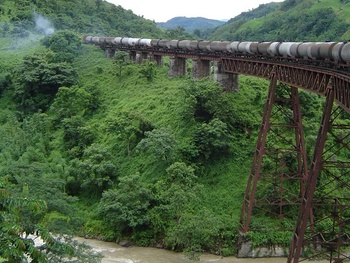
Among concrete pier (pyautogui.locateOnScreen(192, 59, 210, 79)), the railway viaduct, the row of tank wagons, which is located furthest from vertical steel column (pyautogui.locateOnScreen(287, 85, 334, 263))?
concrete pier (pyautogui.locateOnScreen(192, 59, 210, 79))

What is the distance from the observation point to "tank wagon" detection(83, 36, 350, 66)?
18453 millimetres

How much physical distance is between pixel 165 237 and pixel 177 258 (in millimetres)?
1652

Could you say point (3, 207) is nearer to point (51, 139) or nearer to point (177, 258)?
point (177, 258)

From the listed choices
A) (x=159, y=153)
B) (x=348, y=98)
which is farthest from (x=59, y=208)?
(x=348, y=98)

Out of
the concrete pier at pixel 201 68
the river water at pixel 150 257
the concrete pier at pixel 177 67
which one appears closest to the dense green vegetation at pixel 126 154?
the river water at pixel 150 257

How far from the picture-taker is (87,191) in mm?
33156

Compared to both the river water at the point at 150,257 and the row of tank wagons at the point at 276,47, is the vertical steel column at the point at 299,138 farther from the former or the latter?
the river water at the point at 150,257

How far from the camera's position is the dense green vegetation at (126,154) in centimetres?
2606

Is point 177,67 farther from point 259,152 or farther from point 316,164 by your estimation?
point 316,164

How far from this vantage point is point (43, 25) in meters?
72.6

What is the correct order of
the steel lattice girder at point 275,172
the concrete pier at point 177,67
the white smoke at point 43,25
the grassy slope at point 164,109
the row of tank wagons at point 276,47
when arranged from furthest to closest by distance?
the white smoke at point 43,25, the concrete pier at point 177,67, the grassy slope at point 164,109, the steel lattice girder at point 275,172, the row of tank wagons at point 276,47

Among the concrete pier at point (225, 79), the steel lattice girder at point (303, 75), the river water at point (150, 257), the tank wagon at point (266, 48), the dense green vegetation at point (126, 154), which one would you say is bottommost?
the river water at point (150, 257)

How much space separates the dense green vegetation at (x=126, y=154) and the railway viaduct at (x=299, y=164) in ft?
4.24

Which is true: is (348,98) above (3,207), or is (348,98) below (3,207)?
above
